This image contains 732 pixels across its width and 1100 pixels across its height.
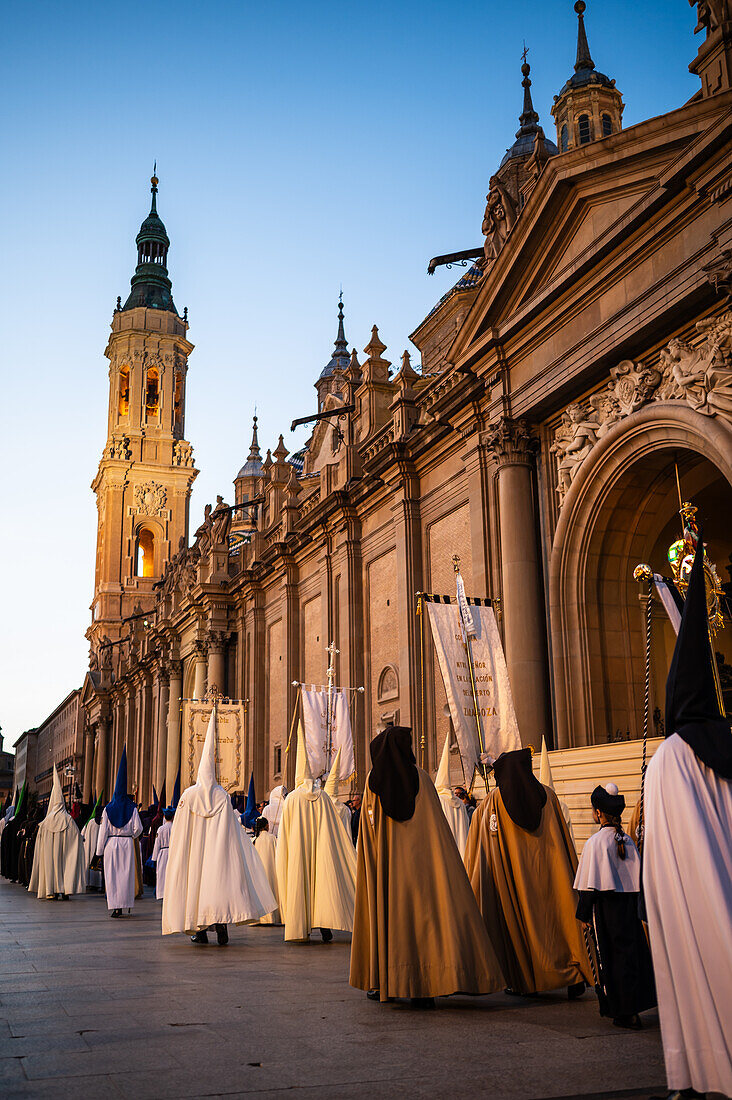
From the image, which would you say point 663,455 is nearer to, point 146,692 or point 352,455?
point 352,455

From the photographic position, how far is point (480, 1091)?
457 cm

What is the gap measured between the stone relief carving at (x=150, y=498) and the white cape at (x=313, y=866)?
57886 millimetres

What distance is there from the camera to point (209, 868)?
11.1 metres

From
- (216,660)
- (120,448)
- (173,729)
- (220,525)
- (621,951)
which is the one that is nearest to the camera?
(621,951)

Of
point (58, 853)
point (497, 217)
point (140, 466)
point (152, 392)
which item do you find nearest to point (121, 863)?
point (58, 853)

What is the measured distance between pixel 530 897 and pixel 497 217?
1400cm

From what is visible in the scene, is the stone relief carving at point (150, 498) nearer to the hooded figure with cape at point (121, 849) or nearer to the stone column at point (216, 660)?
the stone column at point (216, 660)

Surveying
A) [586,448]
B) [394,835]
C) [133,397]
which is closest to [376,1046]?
[394,835]

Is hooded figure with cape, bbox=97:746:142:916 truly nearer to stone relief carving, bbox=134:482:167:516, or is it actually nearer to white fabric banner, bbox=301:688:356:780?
white fabric banner, bbox=301:688:356:780

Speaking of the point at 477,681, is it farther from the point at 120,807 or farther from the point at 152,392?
the point at 152,392

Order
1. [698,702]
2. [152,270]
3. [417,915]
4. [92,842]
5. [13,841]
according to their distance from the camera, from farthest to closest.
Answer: [152,270], [13,841], [92,842], [417,915], [698,702]

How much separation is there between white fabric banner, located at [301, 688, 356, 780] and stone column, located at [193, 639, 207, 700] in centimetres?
1849

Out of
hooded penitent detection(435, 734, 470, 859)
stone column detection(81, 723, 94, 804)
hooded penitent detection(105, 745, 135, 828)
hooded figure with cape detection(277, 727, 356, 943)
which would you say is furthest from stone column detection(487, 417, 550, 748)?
stone column detection(81, 723, 94, 804)

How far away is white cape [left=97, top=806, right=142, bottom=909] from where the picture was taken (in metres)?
16.5
